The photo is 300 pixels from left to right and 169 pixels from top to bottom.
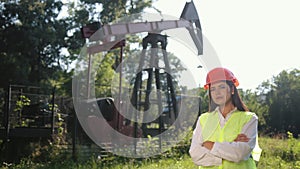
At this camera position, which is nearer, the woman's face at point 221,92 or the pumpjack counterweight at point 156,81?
the woman's face at point 221,92

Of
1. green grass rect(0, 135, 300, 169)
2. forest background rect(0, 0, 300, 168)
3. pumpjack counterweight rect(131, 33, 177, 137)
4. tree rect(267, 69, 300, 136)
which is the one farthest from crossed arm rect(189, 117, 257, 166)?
tree rect(267, 69, 300, 136)

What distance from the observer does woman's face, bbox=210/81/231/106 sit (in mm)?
2336

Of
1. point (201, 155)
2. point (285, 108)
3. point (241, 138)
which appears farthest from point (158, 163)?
point (285, 108)

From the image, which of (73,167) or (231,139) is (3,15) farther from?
(231,139)

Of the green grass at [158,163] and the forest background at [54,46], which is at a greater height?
the forest background at [54,46]

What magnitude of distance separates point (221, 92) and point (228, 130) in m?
0.24

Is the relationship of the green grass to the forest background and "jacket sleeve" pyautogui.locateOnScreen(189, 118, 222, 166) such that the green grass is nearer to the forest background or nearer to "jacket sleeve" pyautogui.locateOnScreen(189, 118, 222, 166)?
"jacket sleeve" pyautogui.locateOnScreen(189, 118, 222, 166)

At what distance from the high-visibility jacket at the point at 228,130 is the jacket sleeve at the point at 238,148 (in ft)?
0.14

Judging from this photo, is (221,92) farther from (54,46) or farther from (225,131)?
(54,46)

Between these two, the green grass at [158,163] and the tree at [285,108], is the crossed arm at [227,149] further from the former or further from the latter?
the tree at [285,108]

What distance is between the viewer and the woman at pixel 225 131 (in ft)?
7.08

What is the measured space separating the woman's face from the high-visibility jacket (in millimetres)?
98

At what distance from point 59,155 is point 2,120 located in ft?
4.99

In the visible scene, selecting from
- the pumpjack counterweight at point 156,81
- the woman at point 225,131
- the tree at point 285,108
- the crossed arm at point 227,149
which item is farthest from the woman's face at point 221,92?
the tree at point 285,108
